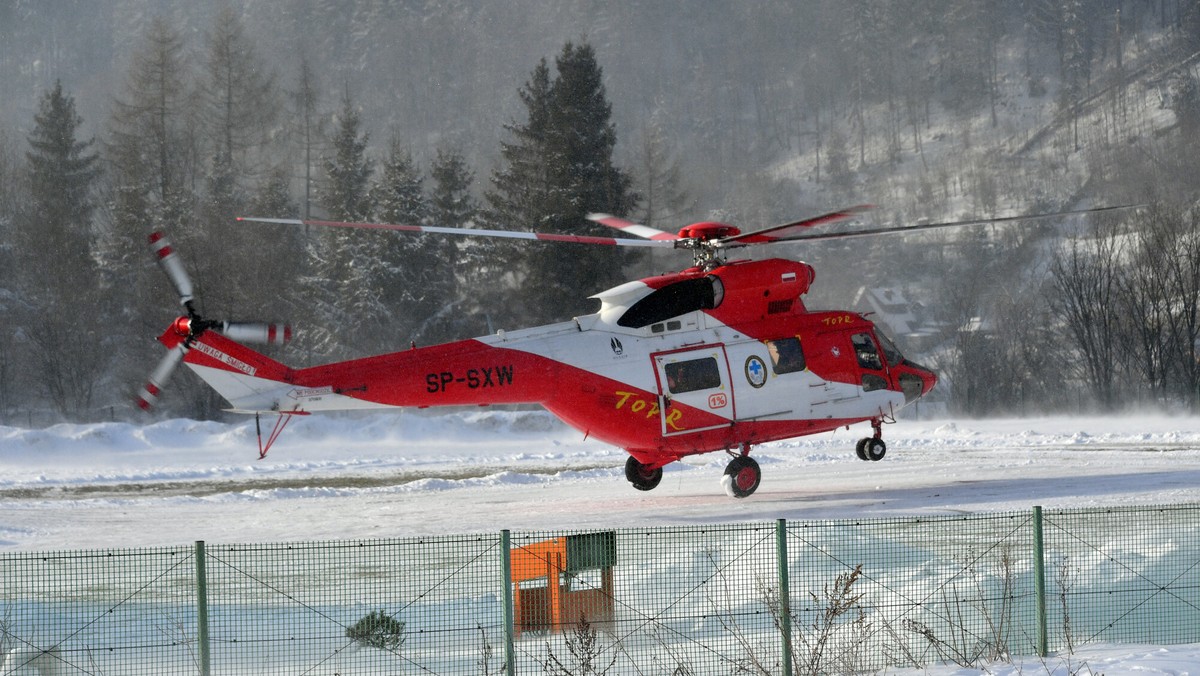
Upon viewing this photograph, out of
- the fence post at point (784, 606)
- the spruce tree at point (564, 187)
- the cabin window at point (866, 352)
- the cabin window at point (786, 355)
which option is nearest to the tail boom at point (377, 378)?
the cabin window at point (786, 355)

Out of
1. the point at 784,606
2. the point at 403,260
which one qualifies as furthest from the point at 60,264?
the point at 784,606

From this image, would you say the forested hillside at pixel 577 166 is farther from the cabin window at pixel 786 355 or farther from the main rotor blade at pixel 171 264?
the main rotor blade at pixel 171 264

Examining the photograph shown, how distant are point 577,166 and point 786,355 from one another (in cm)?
3417

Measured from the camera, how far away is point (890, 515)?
1538cm

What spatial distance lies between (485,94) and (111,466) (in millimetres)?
136587

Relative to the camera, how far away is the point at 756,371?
56.2 feet

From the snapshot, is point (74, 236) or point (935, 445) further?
point (74, 236)

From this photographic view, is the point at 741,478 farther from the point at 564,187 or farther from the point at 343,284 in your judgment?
the point at 343,284

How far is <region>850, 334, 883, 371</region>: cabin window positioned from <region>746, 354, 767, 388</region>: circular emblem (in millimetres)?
1849

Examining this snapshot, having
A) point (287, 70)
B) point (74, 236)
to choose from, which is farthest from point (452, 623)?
point (287, 70)

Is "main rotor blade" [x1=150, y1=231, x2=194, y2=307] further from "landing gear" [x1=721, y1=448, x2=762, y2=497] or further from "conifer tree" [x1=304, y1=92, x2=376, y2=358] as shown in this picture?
"conifer tree" [x1=304, y1=92, x2=376, y2=358]

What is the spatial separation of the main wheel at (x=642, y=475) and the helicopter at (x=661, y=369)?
1.0 inches

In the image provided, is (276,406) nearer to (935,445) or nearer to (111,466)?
(111,466)

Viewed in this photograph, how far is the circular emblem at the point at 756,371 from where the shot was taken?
1709 cm
